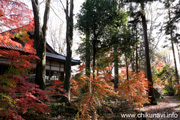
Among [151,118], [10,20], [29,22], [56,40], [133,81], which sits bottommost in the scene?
[151,118]

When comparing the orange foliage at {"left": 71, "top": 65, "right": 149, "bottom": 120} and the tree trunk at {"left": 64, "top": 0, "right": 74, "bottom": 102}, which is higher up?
the tree trunk at {"left": 64, "top": 0, "right": 74, "bottom": 102}

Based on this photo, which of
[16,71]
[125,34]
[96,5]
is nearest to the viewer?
[16,71]

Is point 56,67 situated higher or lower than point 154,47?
lower

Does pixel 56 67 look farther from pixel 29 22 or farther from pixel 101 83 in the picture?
pixel 101 83

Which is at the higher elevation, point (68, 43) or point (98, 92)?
point (68, 43)

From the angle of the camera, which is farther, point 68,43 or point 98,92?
point 68,43

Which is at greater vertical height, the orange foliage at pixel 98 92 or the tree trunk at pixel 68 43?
the tree trunk at pixel 68 43

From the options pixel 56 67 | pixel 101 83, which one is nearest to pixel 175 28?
pixel 101 83

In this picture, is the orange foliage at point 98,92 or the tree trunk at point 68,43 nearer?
the orange foliage at point 98,92

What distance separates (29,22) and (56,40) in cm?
1944

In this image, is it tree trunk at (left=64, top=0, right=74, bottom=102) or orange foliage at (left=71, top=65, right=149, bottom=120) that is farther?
tree trunk at (left=64, top=0, right=74, bottom=102)

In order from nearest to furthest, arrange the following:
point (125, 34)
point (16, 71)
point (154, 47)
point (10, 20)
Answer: point (16, 71) < point (10, 20) < point (125, 34) < point (154, 47)

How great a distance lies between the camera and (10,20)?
4.45 m

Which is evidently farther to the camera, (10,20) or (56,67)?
(56,67)
